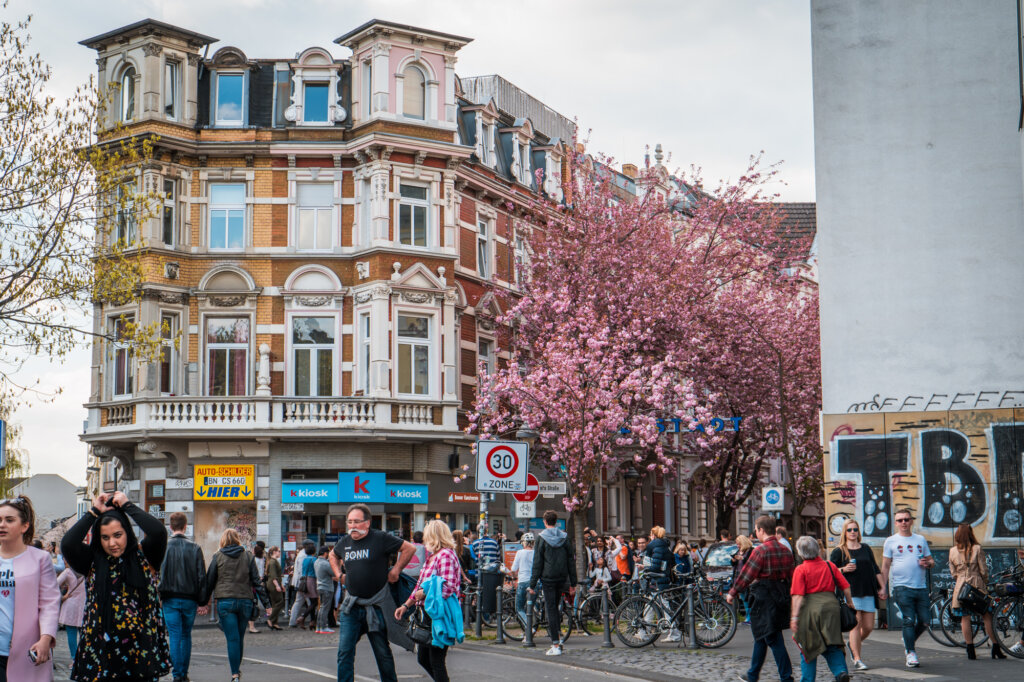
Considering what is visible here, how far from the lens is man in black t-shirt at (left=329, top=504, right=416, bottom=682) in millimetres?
12000

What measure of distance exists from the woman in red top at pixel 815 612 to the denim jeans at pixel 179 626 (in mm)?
6470

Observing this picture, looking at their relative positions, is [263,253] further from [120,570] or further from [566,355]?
[120,570]

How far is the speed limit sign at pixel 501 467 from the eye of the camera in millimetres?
20562

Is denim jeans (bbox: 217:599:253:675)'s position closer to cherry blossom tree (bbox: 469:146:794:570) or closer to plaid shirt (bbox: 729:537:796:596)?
plaid shirt (bbox: 729:537:796:596)

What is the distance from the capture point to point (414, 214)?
3528 cm

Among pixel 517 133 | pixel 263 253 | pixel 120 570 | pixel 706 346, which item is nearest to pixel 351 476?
pixel 263 253

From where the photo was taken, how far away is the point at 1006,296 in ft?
76.3

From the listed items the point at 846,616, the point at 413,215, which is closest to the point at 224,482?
the point at 413,215

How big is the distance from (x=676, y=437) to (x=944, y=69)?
2546 cm

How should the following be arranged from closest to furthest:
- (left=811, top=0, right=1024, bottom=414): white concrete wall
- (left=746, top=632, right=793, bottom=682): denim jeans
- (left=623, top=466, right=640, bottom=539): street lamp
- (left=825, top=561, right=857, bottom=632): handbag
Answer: (left=825, top=561, right=857, bottom=632): handbag → (left=746, top=632, right=793, bottom=682): denim jeans → (left=811, top=0, right=1024, bottom=414): white concrete wall → (left=623, top=466, right=640, bottom=539): street lamp

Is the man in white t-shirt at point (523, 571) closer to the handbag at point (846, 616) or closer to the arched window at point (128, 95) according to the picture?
the handbag at point (846, 616)

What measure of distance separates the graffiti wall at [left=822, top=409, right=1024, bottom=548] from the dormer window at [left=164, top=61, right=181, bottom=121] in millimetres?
19627

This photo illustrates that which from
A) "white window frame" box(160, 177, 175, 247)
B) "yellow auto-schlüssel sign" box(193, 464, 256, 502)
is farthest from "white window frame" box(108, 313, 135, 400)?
"yellow auto-schlüssel sign" box(193, 464, 256, 502)

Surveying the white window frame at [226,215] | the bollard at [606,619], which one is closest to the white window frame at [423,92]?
the white window frame at [226,215]
